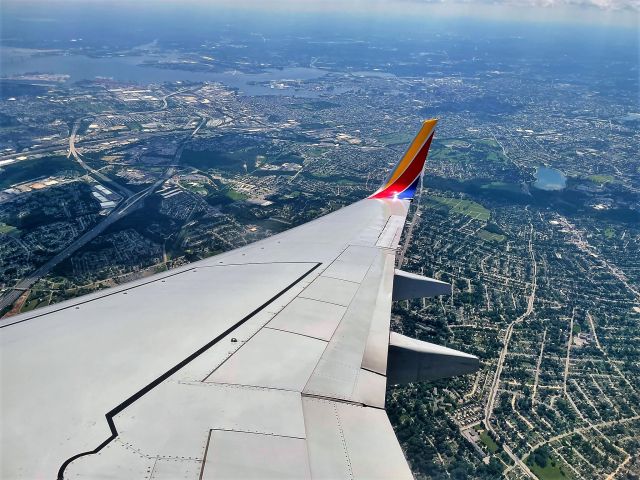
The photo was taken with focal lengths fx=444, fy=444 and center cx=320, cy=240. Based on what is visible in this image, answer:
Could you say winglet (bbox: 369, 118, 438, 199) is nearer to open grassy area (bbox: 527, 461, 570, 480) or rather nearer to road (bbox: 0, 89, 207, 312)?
open grassy area (bbox: 527, 461, 570, 480)

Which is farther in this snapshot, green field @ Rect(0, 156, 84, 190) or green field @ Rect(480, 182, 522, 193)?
green field @ Rect(480, 182, 522, 193)

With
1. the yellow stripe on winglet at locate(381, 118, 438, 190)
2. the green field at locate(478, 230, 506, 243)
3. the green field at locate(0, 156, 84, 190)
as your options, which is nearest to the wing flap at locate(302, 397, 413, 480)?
the yellow stripe on winglet at locate(381, 118, 438, 190)

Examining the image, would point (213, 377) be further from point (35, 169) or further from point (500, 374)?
point (35, 169)

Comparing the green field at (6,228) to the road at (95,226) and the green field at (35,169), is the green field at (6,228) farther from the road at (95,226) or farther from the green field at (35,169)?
the green field at (35,169)

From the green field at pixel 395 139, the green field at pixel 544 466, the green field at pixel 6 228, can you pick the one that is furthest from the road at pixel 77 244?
the green field at pixel 395 139

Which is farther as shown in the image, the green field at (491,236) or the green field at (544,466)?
the green field at (491,236)

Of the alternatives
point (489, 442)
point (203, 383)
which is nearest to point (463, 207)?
point (489, 442)
